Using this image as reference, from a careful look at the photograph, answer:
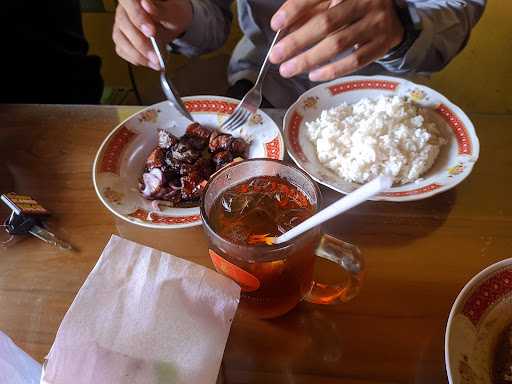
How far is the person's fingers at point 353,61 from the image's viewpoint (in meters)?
0.93

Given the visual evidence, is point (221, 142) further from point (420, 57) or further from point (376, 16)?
point (420, 57)

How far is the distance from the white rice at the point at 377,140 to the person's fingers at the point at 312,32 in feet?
0.44

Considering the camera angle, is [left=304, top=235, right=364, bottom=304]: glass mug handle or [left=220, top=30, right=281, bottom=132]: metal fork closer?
[left=304, top=235, right=364, bottom=304]: glass mug handle

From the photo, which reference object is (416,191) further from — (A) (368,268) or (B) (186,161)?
(B) (186,161)

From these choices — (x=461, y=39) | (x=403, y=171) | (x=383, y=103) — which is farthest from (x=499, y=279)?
(x=461, y=39)

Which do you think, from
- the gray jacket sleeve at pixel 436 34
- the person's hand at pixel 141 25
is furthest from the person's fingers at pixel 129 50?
the gray jacket sleeve at pixel 436 34

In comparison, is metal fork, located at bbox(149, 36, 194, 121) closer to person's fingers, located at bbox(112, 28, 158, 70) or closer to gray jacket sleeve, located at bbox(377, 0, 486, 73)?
person's fingers, located at bbox(112, 28, 158, 70)

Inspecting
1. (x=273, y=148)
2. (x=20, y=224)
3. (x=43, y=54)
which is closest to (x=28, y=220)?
(x=20, y=224)

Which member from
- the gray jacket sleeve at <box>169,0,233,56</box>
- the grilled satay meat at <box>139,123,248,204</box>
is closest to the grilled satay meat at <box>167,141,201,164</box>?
the grilled satay meat at <box>139,123,248,204</box>

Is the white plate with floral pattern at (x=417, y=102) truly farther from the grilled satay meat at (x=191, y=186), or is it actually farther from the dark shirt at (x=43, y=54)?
the dark shirt at (x=43, y=54)

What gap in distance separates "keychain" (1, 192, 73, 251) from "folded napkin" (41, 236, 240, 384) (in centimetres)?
29

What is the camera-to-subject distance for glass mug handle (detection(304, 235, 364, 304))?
549mm

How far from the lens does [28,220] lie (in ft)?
2.60

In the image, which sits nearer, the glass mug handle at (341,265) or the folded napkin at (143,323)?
the folded napkin at (143,323)
